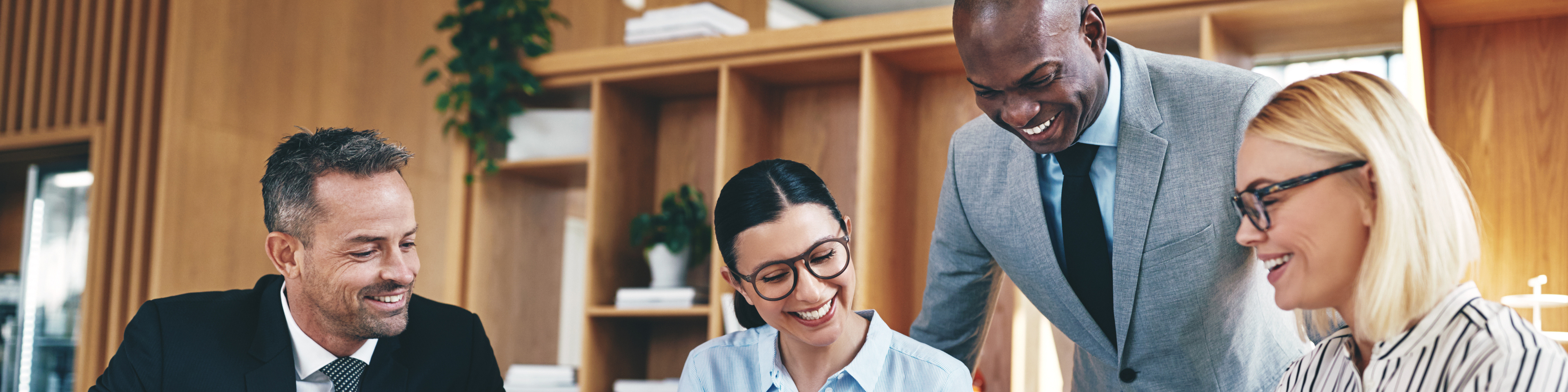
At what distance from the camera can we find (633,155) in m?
3.64

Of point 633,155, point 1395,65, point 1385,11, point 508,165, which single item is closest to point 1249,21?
point 1385,11

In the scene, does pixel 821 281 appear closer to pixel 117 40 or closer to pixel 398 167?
pixel 398 167

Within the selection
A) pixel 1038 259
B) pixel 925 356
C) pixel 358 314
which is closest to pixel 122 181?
pixel 358 314

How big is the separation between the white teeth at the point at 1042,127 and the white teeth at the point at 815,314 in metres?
0.37

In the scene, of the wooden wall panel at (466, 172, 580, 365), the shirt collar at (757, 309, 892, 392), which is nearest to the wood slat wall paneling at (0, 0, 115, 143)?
the wooden wall panel at (466, 172, 580, 365)

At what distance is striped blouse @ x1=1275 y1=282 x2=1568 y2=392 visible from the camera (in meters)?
0.98

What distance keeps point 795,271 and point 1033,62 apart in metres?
0.43

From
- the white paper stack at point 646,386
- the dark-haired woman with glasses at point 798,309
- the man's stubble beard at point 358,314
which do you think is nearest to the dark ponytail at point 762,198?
the dark-haired woman with glasses at point 798,309

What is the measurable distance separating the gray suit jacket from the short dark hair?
95 centimetres

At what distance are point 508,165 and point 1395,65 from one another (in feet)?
8.62

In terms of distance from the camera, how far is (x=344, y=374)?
1.74m

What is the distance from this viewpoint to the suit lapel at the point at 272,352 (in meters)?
1.67

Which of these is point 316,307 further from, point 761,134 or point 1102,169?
point 761,134

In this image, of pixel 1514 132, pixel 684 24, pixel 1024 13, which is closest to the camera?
pixel 1024 13
